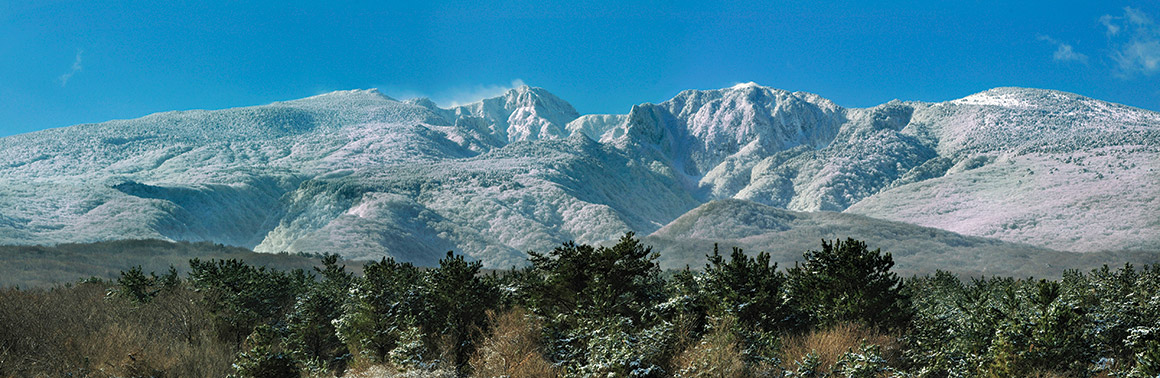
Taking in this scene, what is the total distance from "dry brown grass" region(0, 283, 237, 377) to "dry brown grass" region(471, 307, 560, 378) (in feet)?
26.9

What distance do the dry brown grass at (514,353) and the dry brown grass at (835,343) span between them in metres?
6.37

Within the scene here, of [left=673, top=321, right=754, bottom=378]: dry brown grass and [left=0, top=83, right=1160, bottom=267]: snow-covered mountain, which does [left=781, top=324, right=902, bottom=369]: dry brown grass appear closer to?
[left=673, top=321, right=754, bottom=378]: dry brown grass

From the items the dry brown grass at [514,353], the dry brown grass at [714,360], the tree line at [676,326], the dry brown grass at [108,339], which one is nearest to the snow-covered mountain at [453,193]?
the dry brown grass at [108,339]

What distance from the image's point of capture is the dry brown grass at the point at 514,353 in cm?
1689

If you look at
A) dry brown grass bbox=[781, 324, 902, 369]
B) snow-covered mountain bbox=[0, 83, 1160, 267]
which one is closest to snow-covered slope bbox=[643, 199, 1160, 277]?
snow-covered mountain bbox=[0, 83, 1160, 267]

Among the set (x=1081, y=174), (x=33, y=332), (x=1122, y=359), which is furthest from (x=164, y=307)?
(x=1081, y=174)

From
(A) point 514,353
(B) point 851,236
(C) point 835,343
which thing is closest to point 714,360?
(C) point 835,343

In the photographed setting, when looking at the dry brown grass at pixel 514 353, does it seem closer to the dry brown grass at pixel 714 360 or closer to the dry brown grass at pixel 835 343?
the dry brown grass at pixel 714 360

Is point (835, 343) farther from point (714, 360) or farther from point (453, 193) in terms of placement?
point (453, 193)

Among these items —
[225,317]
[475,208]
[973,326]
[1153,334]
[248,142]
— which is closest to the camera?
[1153,334]

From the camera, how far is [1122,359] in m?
14.4

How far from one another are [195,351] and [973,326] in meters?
22.1

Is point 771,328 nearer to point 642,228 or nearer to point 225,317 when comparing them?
point 225,317

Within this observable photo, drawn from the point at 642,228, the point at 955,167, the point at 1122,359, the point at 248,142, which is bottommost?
the point at 1122,359
